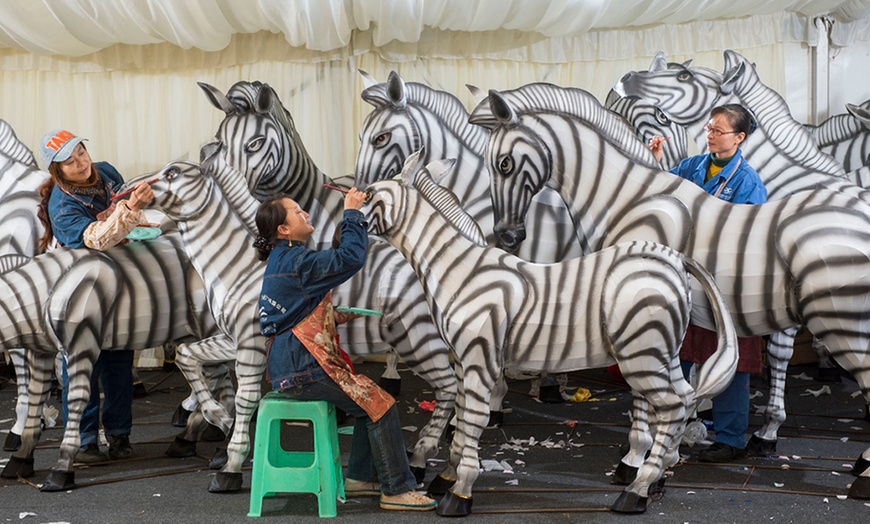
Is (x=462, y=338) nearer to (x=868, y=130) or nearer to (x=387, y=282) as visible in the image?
(x=387, y=282)

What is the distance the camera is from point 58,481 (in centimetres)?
416

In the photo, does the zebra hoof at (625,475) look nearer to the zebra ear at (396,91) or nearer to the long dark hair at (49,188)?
the zebra ear at (396,91)

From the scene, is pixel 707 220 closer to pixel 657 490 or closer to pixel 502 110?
pixel 502 110

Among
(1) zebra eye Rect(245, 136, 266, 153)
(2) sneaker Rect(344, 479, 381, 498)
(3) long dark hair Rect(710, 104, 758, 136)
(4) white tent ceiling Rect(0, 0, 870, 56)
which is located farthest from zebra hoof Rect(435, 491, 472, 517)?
(4) white tent ceiling Rect(0, 0, 870, 56)

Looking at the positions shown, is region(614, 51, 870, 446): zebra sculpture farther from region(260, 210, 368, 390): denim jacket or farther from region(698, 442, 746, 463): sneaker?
region(260, 210, 368, 390): denim jacket

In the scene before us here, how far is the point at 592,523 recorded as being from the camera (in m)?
3.57

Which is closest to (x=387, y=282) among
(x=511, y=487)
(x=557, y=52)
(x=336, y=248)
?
(x=336, y=248)

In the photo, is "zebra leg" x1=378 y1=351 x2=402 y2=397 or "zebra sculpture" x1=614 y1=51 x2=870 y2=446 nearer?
"zebra sculpture" x1=614 y1=51 x2=870 y2=446

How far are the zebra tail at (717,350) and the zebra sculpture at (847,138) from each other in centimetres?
341

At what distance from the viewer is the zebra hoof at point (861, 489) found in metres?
3.78

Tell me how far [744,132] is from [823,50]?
12.0ft

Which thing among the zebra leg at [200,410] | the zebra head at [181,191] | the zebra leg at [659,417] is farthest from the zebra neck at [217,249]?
the zebra leg at [659,417]

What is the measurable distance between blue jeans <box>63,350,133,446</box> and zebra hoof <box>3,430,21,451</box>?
470mm

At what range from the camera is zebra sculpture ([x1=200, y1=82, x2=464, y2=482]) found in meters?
4.32
